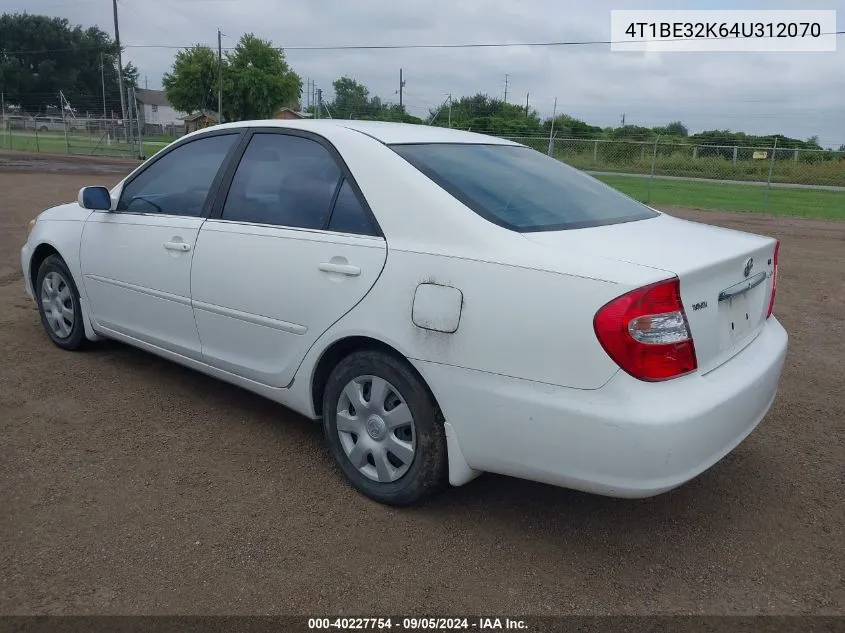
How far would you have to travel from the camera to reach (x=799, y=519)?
320cm

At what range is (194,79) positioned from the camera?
2124 inches

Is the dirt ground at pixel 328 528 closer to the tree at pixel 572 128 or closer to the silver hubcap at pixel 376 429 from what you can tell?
the silver hubcap at pixel 376 429

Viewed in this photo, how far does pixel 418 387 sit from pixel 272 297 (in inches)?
37.0

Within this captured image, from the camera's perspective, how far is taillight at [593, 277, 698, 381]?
8.16ft

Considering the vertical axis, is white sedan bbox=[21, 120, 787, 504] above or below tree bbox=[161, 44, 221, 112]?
below

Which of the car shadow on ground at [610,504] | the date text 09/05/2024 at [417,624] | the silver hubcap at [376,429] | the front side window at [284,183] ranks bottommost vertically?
the date text 09/05/2024 at [417,624]

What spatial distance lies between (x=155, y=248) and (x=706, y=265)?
9.59ft

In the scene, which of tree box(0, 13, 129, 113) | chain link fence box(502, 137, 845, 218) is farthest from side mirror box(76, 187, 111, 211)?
tree box(0, 13, 129, 113)

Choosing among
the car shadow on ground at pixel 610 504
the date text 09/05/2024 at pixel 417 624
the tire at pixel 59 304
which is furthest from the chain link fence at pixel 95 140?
the date text 09/05/2024 at pixel 417 624

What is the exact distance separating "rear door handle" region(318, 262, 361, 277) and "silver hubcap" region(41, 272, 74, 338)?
8.44ft

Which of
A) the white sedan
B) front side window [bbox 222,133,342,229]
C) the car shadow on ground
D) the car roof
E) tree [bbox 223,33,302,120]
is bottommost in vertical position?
the car shadow on ground

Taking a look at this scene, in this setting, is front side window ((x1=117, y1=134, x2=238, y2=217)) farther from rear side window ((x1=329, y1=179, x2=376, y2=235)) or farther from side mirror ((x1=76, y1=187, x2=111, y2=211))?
rear side window ((x1=329, y1=179, x2=376, y2=235))

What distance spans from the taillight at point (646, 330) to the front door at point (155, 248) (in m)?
2.36

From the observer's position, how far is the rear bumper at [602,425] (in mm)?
2502
